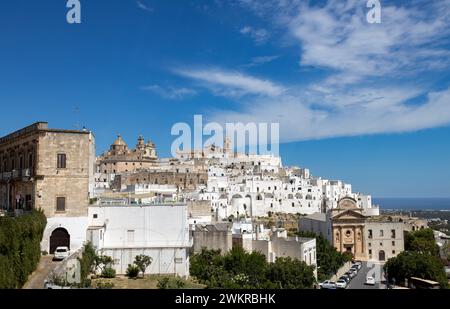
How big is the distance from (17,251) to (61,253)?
4.29 m

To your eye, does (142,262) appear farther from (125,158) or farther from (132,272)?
(125,158)

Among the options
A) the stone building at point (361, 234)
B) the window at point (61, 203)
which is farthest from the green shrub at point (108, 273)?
the stone building at point (361, 234)

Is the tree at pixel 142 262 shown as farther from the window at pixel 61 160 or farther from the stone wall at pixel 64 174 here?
the window at pixel 61 160

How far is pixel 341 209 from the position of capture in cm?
5044

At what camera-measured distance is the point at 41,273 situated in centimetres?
1645

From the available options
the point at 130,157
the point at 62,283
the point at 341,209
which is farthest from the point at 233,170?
the point at 62,283

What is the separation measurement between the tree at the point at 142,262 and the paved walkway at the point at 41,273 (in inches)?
140

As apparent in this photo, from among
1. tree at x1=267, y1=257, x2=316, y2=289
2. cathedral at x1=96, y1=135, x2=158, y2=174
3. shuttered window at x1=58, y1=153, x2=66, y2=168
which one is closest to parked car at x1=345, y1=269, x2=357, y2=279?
tree at x1=267, y1=257, x2=316, y2=289

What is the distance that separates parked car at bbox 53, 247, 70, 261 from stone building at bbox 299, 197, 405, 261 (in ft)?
116

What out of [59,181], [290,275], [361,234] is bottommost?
[290,275]

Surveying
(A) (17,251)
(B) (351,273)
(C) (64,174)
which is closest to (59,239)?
(C) (64,174)

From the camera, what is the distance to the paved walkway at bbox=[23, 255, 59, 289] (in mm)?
14703

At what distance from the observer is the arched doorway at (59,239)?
20.3m

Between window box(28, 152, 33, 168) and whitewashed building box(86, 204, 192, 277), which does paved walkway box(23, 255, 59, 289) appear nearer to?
whitewashed building box(86, 204, 192, 277)
